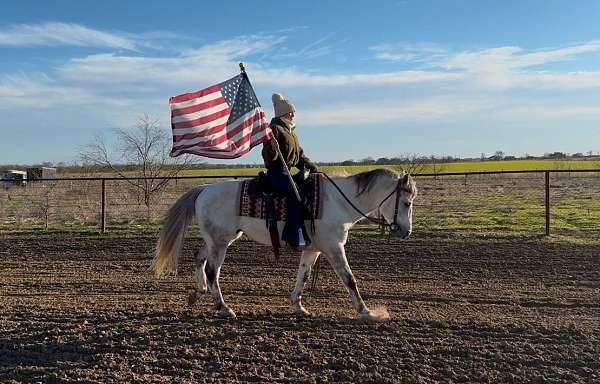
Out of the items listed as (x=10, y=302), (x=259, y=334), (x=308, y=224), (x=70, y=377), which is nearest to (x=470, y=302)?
(x=308, y=224)

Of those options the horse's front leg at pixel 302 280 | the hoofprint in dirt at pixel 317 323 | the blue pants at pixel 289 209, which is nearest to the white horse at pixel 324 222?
the horse's front leg at pixel 302 280

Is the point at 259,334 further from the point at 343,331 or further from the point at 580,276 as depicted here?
the point at 580,276

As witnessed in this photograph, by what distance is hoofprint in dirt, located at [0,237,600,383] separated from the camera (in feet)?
15.5

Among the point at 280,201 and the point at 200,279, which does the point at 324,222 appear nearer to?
the point at 280,201

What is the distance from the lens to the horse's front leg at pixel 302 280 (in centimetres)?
669

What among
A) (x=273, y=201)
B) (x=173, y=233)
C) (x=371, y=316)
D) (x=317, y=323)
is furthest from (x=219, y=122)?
(x=371, y=316)

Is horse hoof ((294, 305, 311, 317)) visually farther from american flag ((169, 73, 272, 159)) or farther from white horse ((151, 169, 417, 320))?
american flag ((169, 73, 272, 159))

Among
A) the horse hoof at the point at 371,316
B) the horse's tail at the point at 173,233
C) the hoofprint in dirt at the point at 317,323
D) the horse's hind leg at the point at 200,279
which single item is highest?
the horse's tail at the point at 173,233

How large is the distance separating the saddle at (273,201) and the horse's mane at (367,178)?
1.47 feet

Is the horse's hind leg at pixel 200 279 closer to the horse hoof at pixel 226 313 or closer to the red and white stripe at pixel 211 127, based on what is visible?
the horse hoof at pixel 226 313

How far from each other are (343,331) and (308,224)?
133 centimetres

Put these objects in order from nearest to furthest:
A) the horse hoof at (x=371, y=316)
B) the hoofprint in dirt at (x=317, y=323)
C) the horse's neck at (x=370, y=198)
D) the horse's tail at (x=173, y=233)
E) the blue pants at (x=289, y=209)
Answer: the hoofprint in dirt at (x=317, y=323), the horse hoof at (x=371, y=316), the blue pants at (x=289, y=209), the horse's neck at (x=370, y=198), the horse's tail at (x=173, y=233)

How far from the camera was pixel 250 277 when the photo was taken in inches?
365

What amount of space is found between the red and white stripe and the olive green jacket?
0.12 metres
